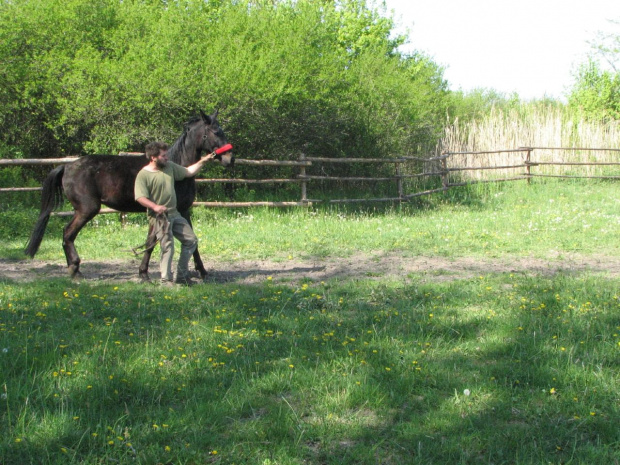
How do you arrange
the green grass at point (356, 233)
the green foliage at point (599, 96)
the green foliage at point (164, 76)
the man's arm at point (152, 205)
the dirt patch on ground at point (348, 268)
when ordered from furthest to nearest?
1. the green foliage at point (599, 96)
2. the green foliage at point (164, 76)
3. the green grass at point (356, 233)
4. the dirt patch on ground at point (348, 268)
5. the man's arm at point (152, 205)

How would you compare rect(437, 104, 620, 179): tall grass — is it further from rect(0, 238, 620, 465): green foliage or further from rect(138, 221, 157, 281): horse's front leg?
rect(0, 238, 620, 465): green foliage

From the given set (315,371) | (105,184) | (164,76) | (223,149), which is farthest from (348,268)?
(164,76)

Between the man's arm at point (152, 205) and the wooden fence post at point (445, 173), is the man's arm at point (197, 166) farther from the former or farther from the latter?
the wooden fence post at point (445, 173)

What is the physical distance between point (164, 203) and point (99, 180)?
1.08 m

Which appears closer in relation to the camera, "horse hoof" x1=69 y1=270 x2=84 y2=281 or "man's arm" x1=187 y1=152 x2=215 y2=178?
"man's arm" x1=187 y1=152 x2=215 y2=178

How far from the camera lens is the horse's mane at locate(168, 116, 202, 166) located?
7.26 meters

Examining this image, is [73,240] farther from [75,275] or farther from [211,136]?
[211,136]

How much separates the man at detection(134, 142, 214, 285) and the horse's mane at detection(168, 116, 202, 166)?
60cm

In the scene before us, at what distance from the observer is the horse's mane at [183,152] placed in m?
7.26

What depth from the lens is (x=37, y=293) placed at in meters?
5.94

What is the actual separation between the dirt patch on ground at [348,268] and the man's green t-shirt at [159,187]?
3.37 ft

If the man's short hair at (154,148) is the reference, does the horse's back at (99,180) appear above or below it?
below

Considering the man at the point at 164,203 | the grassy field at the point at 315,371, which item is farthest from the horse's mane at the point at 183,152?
the grassy field at the point at 315,371

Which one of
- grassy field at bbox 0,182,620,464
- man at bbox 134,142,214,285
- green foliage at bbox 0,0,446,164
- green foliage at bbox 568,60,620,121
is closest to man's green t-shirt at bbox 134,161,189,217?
man at bbox 134,142,214,285
